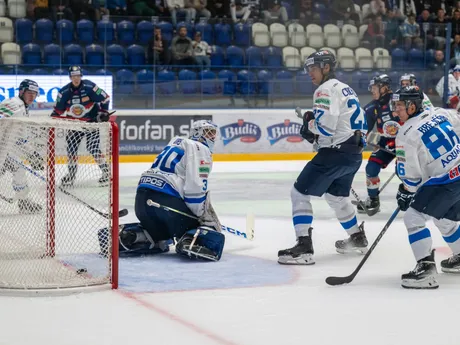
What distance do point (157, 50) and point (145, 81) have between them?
0.54 meters

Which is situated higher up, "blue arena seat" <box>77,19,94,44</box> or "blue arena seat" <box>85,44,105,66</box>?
"blue arena seat" <box>77,19,94,44</box>

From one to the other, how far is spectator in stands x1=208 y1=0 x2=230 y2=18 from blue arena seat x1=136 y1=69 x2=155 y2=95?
6.05ft

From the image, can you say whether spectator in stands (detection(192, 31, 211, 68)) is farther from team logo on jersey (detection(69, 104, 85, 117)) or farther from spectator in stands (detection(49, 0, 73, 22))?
team logo on jersey (detection(69, 104, 85, 117))

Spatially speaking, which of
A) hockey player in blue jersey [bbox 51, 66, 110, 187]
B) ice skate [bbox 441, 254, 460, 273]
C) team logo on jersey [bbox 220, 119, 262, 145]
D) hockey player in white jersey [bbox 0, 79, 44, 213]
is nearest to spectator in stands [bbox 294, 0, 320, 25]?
team logo on jersey [bbox 220, 119, 262, 145]

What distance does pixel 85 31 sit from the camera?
11375mm

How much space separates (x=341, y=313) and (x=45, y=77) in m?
7.55

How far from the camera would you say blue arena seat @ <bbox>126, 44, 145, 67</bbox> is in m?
11.4

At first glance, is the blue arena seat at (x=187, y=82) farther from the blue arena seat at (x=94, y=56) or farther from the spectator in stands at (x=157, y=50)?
the blue arena seat at (x=94, y=56)

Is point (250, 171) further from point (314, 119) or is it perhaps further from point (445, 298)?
point (445, 298)

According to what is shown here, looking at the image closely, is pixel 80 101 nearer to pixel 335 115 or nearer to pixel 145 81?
pixel 145 81

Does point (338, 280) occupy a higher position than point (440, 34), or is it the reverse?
point (440, 34)

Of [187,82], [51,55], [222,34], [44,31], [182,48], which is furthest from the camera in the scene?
[222,34]

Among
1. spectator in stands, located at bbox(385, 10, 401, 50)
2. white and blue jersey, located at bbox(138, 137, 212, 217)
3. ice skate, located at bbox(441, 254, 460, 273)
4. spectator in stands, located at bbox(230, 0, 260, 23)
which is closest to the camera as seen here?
ice skate, located at bbox(441, 254, 460, 273)

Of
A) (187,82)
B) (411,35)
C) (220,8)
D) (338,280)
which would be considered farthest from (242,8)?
(338,280)
